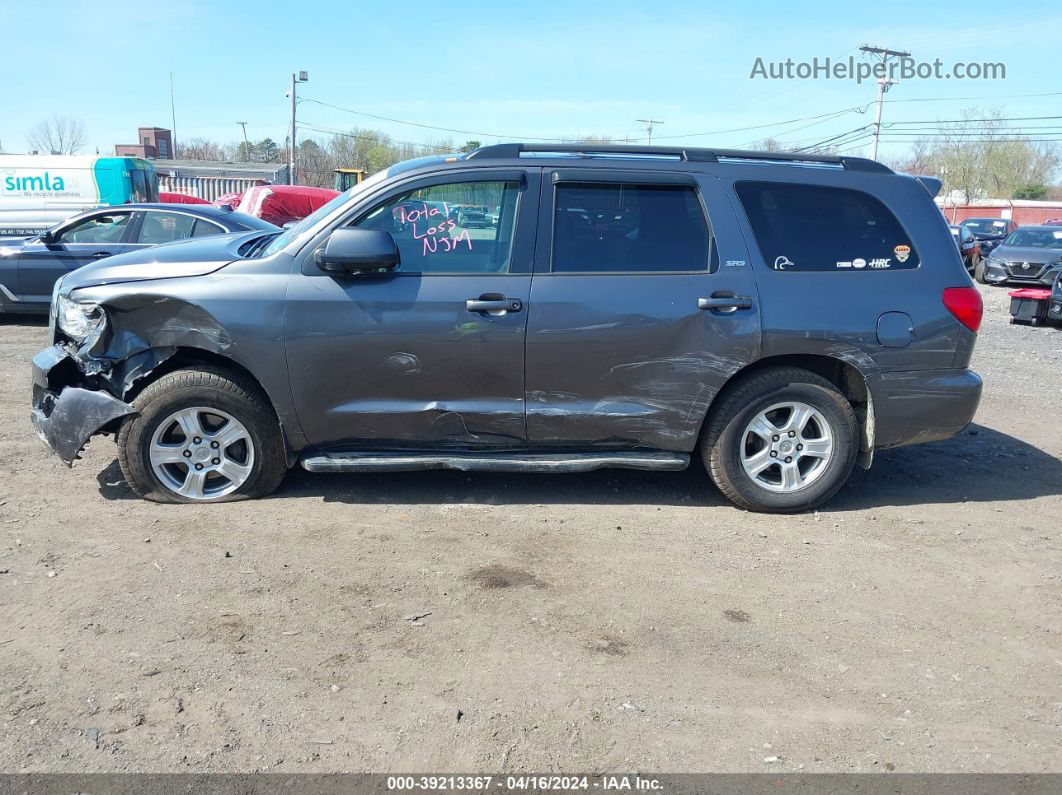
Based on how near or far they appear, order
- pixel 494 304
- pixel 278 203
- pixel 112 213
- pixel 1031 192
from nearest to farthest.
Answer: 1. pixel 494 304
2. pixel 112 213
3. pixel 278 203
4. pixel 1031 192

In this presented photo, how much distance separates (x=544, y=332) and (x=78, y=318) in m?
2.60

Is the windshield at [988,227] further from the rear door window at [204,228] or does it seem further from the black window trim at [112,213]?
the black window trim at [112,213]

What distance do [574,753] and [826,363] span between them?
303 centimetres

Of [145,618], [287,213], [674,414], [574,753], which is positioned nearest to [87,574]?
[145,618]

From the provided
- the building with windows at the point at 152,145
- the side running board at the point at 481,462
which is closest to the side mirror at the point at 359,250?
the side running board at the point at 481,462

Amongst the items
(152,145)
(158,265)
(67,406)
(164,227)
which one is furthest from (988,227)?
(152,145)

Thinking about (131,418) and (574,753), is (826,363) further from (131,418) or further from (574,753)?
(131,418)

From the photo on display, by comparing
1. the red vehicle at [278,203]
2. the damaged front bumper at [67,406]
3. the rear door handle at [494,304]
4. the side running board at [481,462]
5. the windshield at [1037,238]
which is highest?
the red vehicle at [278,203]

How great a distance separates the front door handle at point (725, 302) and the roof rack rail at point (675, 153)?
828mm

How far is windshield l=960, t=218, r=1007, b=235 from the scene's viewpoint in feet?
99.5

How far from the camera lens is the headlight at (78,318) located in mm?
4762

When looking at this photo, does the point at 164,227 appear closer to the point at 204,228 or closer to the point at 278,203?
the point at 204,228

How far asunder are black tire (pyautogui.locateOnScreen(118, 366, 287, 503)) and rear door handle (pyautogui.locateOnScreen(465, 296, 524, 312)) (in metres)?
1.27

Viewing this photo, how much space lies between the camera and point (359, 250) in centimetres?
451
